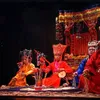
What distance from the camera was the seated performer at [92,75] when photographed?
5.19 metres

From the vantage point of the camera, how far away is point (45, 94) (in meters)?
5.27

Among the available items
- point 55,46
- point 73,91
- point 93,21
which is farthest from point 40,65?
point 93,21

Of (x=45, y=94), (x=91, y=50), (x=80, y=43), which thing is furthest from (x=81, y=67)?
(x=45, y=94)

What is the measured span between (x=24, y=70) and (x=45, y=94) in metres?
1.24

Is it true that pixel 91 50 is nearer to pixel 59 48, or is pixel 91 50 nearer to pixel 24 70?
pixel 59 48

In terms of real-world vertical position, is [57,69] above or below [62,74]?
above

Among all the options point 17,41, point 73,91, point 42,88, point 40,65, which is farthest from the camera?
point 17,41

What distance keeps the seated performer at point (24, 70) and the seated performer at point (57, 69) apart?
321mm

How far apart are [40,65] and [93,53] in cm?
133

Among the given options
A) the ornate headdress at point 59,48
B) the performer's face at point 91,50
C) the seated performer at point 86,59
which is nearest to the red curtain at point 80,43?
the ornate headdress at point 59,48

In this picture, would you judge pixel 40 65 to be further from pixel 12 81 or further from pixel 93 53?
pixel 93 53

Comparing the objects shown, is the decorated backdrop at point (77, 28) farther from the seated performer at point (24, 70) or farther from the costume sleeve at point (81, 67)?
the seated performer at point (24, 70)

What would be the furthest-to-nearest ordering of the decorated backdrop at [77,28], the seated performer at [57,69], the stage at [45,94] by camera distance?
1. the decorated backdrop at [77,28]
2. the seated performer at [57,69]
3. the stage at [45,94]

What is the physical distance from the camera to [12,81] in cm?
633
